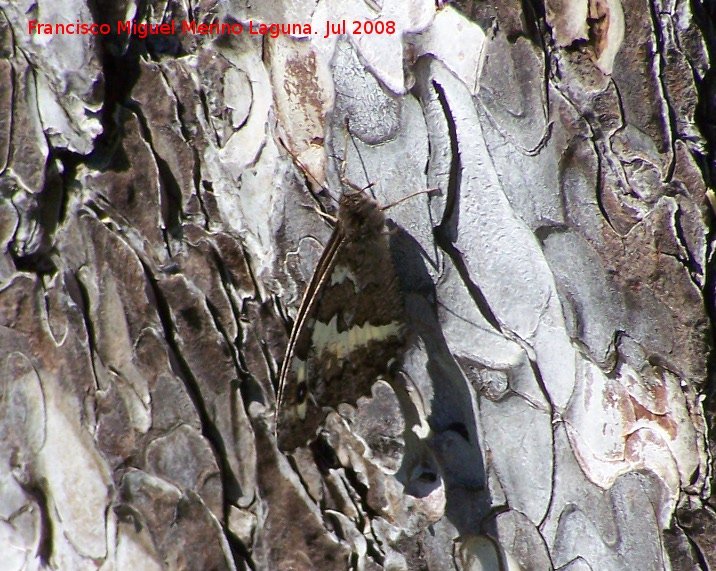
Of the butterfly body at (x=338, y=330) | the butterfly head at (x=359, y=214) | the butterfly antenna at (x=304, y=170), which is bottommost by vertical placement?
the butterfly body at (x=338, y=330)

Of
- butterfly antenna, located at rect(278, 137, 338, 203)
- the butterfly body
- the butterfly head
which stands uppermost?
butterfly antenna, located at rect(278, 137, 338, 203)

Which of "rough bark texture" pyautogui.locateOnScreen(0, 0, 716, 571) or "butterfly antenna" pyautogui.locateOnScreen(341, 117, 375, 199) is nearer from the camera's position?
"rough bark texture" pyautogui.locateOnScreen(0, 0, 716, 571)

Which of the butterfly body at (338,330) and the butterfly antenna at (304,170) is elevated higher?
the butterfly antenna at (304,170)

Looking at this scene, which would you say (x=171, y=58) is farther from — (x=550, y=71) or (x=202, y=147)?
(x=550, y=71)

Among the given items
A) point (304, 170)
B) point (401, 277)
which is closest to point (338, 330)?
point (401, 277)

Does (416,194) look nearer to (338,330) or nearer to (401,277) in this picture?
(401,277)

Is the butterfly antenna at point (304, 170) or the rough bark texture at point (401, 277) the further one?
the butterfly antenna at point (304, 170)
